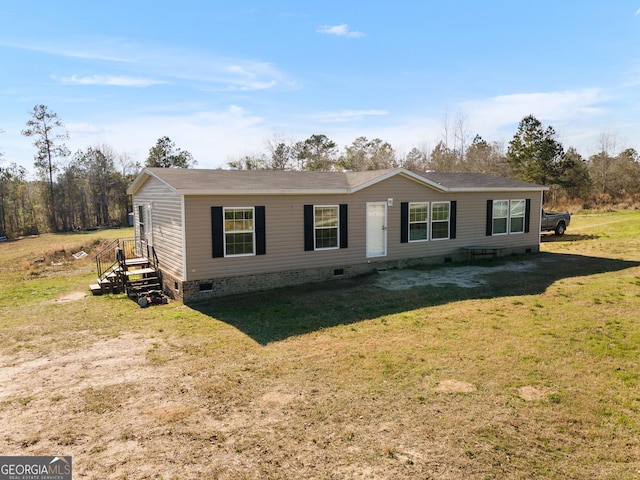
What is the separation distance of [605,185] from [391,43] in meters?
30.8

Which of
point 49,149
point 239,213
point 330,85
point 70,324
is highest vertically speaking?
point 330,85

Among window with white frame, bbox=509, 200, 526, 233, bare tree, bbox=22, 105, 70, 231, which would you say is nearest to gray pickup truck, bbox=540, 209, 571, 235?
window with white frame, bbox=509, 200, 526, 233

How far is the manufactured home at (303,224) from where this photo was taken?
11.0 m

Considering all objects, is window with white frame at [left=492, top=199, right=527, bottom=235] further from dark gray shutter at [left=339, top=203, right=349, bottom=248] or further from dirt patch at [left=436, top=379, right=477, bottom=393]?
dirt patch at [left=436, top=379, right=477, bottom=393]

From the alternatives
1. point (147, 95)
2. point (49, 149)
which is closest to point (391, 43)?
point (147, 95)

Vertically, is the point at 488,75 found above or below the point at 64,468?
above

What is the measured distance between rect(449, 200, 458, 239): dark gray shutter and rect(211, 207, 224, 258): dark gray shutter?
8.37 metres

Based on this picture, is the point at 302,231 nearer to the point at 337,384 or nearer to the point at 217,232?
the point at 217,232

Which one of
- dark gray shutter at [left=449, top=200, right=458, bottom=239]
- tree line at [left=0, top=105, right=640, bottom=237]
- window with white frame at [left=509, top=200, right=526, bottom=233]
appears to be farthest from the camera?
tree line at [left=0, top=105, right=640, bottom=237]

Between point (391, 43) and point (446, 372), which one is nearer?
point (446, 372)

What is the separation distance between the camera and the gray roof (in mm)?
11039

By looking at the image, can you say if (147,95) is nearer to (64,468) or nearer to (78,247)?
(78,247)

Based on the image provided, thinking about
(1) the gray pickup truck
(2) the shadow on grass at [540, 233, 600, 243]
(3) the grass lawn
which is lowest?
(3) the grass lawn

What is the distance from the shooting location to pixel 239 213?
11414mm
